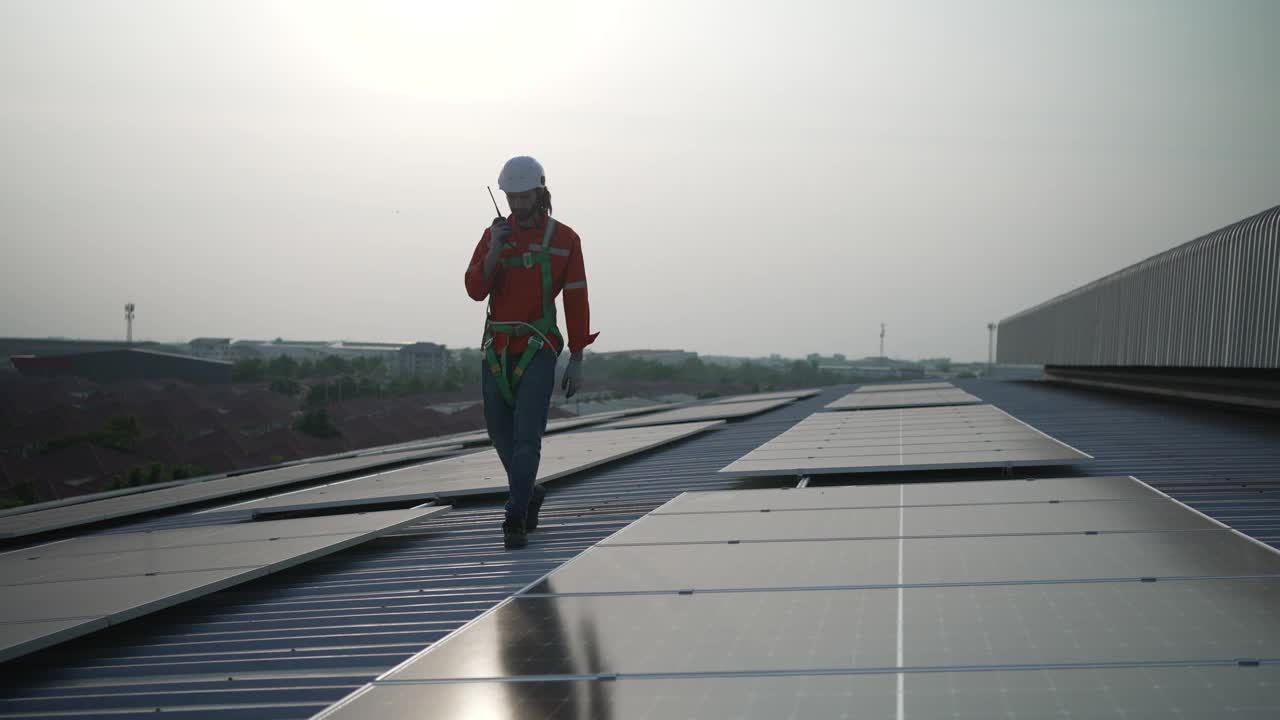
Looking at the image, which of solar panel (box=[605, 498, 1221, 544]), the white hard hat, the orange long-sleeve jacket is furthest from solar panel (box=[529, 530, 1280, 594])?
the white hard hat

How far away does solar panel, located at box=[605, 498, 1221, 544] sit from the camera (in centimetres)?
435

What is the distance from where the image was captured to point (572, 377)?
5.73m

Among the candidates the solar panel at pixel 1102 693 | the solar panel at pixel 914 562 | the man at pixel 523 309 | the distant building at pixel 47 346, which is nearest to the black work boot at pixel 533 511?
the man at pixel 523 309

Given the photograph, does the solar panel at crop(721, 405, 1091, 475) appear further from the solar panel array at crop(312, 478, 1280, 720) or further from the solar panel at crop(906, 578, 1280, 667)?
the solar panel at crop(906, 578, 1280, 667)

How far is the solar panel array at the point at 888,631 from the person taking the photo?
2.33 m

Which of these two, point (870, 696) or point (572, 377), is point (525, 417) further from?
point (870, 696)

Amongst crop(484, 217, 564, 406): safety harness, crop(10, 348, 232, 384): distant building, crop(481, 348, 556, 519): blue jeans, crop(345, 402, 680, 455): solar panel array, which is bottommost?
crop(10, 348, 232, 384): distant building

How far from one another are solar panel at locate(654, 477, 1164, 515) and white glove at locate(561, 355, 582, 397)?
3.29ft

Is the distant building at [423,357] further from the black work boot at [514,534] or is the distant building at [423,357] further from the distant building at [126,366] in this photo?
the black work boot at [514,534]

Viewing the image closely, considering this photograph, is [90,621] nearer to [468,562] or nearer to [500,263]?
[468,562]

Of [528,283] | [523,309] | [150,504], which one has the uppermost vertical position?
[528,283]

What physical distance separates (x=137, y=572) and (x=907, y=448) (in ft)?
21.2

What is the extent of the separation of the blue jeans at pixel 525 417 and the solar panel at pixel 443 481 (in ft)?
5.62

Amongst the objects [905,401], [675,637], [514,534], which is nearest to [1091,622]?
[675,637]
